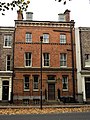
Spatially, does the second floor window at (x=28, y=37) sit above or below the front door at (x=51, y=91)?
above

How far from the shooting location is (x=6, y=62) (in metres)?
36.8

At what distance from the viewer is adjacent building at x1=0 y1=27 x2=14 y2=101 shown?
35.5m

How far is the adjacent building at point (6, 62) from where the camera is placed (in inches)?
1398

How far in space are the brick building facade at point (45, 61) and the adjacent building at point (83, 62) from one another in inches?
31.0

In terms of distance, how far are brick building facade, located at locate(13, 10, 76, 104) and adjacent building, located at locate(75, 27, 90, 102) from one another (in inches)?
31.0

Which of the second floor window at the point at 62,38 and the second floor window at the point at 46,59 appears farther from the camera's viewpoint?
the second floor window at the point at 62,38

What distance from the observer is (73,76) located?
36.1 meters

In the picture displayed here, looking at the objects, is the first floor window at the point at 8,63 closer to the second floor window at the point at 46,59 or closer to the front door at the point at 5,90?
the front door at the point at 5,90

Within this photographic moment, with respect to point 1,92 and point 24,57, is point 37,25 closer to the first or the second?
point 24,57

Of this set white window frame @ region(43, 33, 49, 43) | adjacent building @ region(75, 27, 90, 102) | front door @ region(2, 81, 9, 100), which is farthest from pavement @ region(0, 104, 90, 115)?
white window frame @ region(43, 33, 49, 43)

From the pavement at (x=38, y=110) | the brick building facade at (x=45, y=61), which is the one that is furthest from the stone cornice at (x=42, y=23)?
the pavement at (x=38, y=110)

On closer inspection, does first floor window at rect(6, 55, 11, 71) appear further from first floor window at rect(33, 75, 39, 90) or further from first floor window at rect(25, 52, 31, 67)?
first floor window at rect(33, 75, 39, 90)

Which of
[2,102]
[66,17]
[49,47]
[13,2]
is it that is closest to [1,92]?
[2,102]

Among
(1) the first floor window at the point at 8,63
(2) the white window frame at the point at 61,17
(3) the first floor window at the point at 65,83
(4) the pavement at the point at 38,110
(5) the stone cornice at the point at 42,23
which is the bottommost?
(4) the pavement at the point at 38,110
